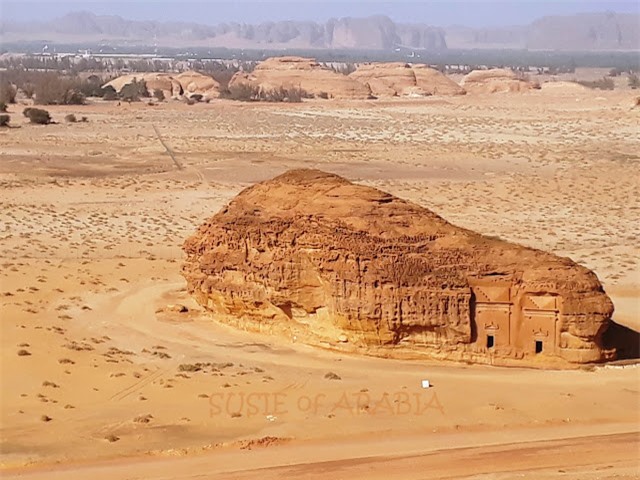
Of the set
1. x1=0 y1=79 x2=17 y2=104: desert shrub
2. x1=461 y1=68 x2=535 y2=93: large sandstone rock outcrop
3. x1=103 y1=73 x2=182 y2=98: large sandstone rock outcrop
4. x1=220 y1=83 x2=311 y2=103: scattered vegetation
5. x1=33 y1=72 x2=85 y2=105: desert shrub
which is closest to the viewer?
x1=0 y1=79 x2=17 y2=104: desert shrub

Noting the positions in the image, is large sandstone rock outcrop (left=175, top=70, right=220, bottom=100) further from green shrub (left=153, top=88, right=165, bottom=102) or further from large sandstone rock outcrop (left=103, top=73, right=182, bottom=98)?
green shrub (left=153, top=88, right=165, bottom=102)

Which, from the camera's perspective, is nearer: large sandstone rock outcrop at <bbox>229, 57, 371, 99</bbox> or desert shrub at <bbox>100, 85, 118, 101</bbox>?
desert shrub at <bbox>100, 85, 118, 101</bbox>

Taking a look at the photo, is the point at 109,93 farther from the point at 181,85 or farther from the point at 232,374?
the point at 232,374

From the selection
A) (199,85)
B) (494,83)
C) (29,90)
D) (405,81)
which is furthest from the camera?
(405,81)

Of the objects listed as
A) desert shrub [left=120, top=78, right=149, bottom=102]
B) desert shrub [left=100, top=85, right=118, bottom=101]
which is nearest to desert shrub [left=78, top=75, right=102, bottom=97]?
desert shrub [left=100, top=85, right=118, bottom=101]

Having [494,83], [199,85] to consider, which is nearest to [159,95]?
[199,85]

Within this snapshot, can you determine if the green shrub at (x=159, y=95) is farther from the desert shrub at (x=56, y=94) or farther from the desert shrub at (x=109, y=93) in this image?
the desert shrub at (x=56, y=94)
